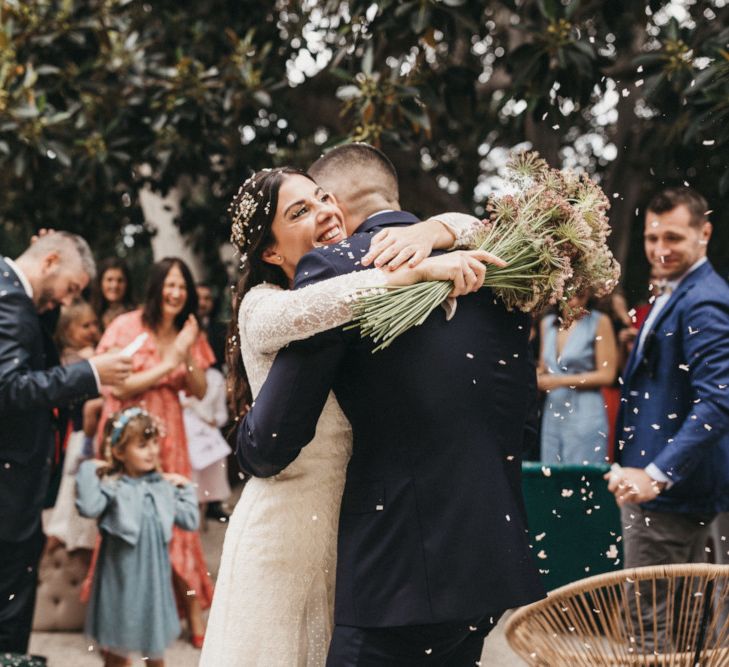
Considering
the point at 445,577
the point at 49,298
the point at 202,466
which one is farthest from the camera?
the point at 202,466

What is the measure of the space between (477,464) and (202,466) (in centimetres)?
460

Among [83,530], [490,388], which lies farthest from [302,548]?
[83,530]

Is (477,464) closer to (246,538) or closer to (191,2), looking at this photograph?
(246,538)

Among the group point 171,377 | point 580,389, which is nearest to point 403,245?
point 171,377

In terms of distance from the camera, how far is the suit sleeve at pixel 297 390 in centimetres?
209

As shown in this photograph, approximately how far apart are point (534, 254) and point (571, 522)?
129 inches

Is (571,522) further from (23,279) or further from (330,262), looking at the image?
(330,262)

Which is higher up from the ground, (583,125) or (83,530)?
(583,125)

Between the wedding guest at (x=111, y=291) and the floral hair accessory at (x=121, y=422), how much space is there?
5.58 feet

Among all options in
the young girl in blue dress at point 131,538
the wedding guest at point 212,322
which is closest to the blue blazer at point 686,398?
the young girl in blue dress at point 131,538

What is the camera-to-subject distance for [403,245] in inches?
84.4

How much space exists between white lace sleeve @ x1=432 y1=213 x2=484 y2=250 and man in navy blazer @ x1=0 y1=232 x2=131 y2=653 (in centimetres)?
213

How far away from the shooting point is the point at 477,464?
212cm

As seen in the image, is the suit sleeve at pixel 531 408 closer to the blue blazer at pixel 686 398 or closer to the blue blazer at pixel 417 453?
the blue blazer at pixel 417 453
